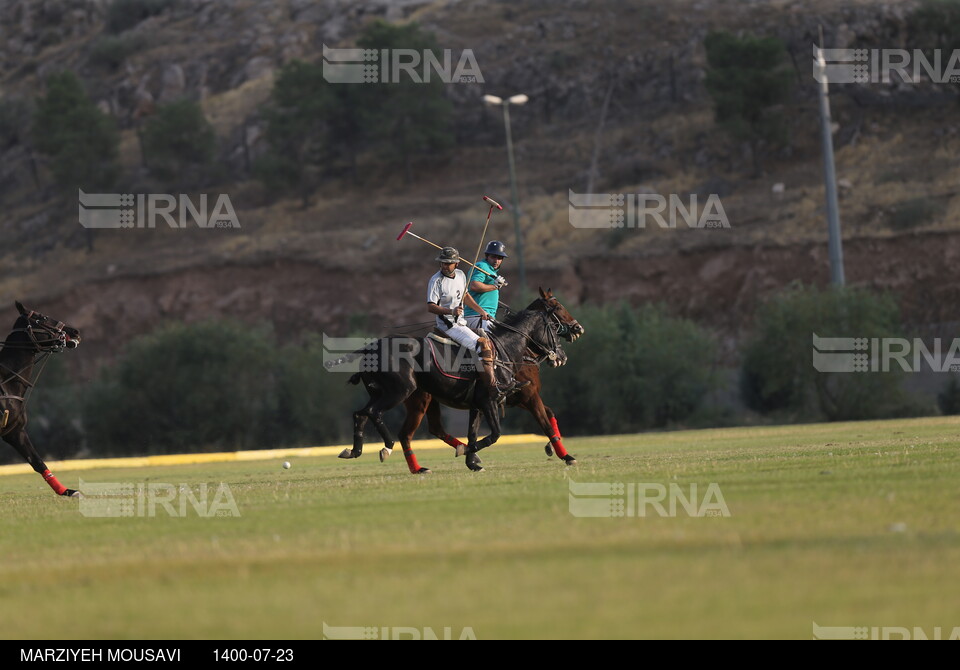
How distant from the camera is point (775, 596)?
7.12m

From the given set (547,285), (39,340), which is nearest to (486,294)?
(39,340)

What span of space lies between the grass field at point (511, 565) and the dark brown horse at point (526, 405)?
4.55m

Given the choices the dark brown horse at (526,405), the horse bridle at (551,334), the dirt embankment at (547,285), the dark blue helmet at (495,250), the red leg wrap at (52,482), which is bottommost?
the red leg wrap at (52,482)

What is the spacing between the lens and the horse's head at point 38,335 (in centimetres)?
1836

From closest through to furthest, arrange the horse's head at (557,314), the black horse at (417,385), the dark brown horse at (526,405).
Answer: the black horse at (417,385) → the dark brown horse at (526,405) → the horse's head at (557,314)

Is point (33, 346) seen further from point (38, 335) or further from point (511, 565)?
point (511, 565)

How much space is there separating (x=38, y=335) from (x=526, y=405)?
6.66 meters

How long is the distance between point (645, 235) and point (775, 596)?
6500cm

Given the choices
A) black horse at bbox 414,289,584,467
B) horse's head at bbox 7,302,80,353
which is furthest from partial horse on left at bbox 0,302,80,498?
black horse at bbox 414,289,584,467

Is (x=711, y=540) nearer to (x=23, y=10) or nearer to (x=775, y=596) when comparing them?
(x=775, y=596)

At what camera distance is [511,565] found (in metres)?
8.52

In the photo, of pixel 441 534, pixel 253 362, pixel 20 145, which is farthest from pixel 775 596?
pixel 20 145

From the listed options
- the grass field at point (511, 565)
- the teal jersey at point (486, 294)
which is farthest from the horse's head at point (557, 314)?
the grass field at point (511, 565)

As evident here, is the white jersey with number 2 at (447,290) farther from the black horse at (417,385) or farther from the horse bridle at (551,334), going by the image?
the horse bridle at (551,334)
